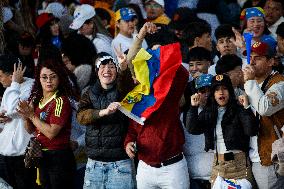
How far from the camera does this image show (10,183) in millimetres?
8586

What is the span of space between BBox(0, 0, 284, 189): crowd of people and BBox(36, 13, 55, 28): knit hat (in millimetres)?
2492

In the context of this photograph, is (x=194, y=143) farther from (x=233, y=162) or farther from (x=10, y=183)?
(x=10, y=183)

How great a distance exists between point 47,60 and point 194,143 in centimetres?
178

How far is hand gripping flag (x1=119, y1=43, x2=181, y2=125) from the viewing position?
281 inches

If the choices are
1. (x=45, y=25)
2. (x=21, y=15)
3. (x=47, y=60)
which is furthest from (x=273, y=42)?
(x=21, y=15)

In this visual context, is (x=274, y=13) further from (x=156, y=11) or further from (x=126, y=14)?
(x=126, y=14)

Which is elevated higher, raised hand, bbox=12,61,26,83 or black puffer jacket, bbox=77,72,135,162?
raised hand, bbox=12,61,26,83

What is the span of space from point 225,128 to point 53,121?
180 centimetres

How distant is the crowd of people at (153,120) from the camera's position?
6.97 meters

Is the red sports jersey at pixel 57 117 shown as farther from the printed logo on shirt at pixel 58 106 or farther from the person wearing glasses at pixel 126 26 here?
the person wearing glasses at pixel 126 26

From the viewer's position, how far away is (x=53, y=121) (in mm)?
7648

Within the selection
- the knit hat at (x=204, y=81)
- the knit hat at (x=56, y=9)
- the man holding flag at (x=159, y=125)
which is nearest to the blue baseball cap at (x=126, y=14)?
the knit hat at (x=56, y=9)

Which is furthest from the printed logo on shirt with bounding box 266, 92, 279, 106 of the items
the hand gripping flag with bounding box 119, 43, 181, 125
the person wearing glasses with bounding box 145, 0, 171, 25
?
the person wearing glasses with bounding box 145, 0, 171, 25

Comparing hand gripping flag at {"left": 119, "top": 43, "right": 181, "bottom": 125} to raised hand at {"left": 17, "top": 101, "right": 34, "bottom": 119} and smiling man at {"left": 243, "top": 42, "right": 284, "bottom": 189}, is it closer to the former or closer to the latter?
smiling man at {"left": 243, "top": 42, "right": 284, "bottom": 189}
